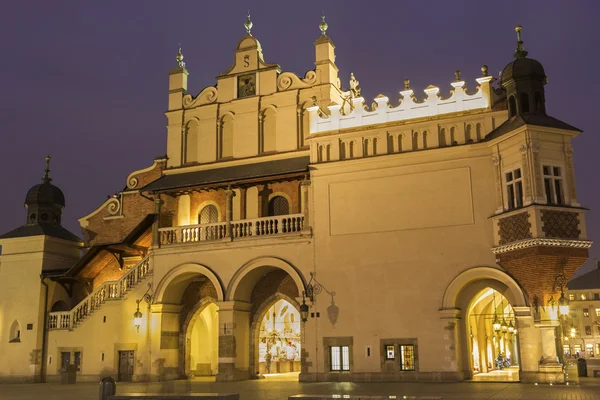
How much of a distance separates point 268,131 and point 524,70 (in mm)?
12603

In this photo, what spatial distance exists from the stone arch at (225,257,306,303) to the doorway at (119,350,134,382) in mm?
6140

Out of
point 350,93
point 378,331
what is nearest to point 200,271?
point 378,331

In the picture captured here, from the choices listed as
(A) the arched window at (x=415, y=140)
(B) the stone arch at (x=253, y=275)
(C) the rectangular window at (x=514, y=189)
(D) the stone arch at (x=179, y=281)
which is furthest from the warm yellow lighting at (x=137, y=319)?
(C) the rectangular window at (x=514, y=189)

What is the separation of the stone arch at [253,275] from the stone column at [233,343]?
455mm

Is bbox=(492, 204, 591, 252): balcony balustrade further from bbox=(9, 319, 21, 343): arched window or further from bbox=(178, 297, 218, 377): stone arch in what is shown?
bbox=(9, 319, 21, 343): arched window

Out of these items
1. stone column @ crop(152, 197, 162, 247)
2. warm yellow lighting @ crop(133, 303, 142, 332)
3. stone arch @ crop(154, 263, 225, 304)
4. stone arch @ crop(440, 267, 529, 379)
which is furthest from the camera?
stone column @ crop(152, 197, 162, 247)

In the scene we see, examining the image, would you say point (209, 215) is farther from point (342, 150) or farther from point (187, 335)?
point (342, 150)

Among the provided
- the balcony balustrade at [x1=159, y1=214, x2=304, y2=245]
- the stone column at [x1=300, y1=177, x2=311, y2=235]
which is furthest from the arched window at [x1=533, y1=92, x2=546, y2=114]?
the balcony balustrade at [x1=159, y1=214, x2=304, y2=245]

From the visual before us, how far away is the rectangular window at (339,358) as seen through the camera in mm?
27188

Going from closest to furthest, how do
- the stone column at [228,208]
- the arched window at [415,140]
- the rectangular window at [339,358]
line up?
the rectangular window at [339,358] → the arched window at [415,140] → the stone column at [228,208]

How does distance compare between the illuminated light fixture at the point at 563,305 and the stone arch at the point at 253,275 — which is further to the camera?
the stone arch at the point at 253,275

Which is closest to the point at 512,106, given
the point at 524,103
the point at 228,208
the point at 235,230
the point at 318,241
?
the point at 524,103

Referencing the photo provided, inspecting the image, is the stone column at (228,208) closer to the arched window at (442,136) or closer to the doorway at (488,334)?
the arched window at (442,136)

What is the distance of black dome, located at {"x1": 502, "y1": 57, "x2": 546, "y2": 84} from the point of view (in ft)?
83.3
